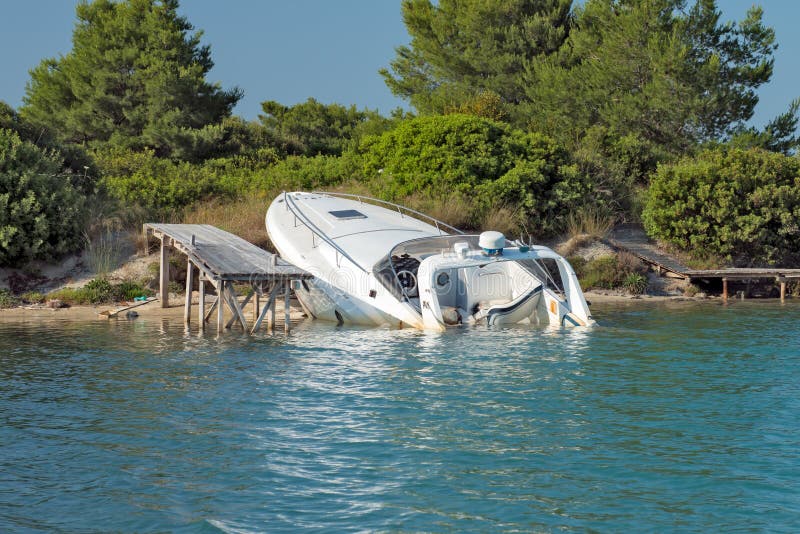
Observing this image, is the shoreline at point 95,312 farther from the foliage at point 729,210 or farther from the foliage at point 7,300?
the foliage at point 729,210

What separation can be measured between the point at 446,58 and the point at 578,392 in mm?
36792

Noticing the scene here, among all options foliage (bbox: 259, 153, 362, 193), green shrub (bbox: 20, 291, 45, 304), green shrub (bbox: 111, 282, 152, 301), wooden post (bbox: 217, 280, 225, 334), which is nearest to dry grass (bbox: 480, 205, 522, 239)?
foliage (bbox: 259, 153, 362, 193)

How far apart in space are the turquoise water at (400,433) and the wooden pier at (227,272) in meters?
1.25

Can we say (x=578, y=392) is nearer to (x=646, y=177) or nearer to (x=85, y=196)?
(x=85, y=196)

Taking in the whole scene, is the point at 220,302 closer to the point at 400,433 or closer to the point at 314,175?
the point at 400,433

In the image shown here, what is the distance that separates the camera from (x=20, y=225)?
24.3 meters

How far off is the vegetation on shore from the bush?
54mm

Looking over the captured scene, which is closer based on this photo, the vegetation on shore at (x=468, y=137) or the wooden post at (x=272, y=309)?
the wooden post at (x=272, y=309)

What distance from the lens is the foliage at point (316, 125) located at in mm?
43562

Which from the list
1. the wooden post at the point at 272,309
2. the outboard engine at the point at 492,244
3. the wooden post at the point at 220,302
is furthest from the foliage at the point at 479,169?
the wooden post at the point at 220,302

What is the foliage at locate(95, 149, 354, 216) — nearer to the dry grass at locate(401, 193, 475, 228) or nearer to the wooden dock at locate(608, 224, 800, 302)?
the dry grass at locate(401, 193, 475, 228)

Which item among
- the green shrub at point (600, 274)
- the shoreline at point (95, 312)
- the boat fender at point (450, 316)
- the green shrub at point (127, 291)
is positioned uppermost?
the green shrub at point (600, 274)

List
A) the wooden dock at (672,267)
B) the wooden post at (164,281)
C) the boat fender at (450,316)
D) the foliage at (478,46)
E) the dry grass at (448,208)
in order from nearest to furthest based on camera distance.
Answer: the boat fender at (450,316) → the wooden post at (164,281) → the wooden dock at (672,267) → the dry grass at (448,208) → the foliage at (478,46)

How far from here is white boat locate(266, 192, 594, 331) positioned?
18859mm
